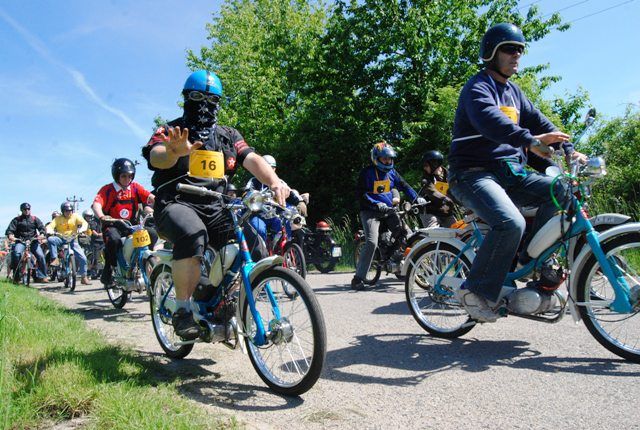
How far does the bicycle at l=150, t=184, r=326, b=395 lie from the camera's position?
9.50 feet

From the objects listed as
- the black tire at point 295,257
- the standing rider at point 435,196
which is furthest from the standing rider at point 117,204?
the standing rider at point 435,196

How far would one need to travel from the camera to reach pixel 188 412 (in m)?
2.48

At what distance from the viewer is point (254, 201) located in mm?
3189

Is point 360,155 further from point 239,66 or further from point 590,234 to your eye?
point 590,234

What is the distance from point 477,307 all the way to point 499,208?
72 cm

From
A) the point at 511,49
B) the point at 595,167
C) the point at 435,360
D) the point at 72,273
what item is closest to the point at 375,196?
the point at 511,49

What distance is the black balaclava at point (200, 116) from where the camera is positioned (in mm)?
3648

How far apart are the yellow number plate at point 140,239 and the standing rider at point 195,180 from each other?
3390mm

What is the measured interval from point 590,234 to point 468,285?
863mm

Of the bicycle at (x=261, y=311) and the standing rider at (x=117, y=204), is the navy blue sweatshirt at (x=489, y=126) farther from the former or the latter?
the standing rider at (x=117, y=204)

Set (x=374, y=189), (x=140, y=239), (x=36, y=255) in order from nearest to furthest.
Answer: (x=140, y=239), (x=374, y=189), (x=36, y=255)

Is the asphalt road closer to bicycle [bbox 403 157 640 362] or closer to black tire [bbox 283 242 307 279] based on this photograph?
bicycle [bbox 403 157 640 362]

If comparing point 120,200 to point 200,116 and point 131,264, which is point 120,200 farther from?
point 200,116

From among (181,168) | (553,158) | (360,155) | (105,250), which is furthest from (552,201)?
(360,155)
